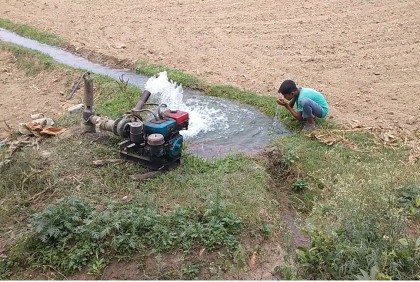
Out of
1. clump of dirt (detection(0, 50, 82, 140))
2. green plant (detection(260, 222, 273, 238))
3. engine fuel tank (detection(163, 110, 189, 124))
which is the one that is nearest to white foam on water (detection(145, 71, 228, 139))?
engine fuel tank (detection(163, 110, 189, 124))

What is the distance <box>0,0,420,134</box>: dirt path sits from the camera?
290 inches

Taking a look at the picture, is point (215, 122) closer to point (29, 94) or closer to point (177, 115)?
point (177, 115)

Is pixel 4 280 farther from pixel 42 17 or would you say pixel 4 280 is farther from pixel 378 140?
pixel 42 17

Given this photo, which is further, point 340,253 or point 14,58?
point 14,58

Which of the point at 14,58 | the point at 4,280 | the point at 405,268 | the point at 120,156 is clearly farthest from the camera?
the point at 14,58

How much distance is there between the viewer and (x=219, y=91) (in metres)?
7.42

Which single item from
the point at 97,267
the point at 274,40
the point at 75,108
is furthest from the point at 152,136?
the point at 274,40

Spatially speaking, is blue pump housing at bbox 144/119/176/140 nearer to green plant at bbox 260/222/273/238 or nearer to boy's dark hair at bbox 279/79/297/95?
green plant at bbox 260/222/273/238

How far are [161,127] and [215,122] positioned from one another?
1840 millimetres

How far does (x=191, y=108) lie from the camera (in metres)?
6.91

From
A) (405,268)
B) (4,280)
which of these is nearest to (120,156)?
(4,280)

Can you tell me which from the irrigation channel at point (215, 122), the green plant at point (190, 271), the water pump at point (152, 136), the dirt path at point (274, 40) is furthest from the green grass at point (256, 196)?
the dirt path at point (274, 40)

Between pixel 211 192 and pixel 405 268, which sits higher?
pixel 405 268

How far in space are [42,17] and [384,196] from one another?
30.9ft
